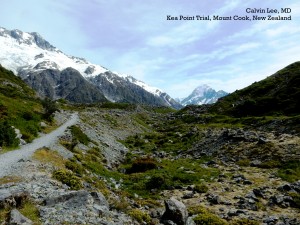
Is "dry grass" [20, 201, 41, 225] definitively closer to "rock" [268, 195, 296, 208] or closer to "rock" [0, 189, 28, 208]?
"rock" [0, 189, 28, 208]

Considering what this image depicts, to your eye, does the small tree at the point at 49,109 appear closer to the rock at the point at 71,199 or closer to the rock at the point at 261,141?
the rock at the point at 261,141

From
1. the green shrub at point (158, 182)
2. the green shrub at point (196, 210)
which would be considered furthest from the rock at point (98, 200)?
the green shrub at point (158, 182)

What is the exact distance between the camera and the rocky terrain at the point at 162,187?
19.0 meters

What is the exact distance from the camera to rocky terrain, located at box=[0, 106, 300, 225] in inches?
746

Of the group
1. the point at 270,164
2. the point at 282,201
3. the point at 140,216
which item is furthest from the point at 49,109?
the point at 282,201

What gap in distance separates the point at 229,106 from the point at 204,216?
9685cm

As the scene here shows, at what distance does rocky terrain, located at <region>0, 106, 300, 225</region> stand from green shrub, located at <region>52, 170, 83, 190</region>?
0.27 feet

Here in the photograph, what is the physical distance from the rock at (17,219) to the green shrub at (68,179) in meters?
6.71

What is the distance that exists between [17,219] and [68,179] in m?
8.54

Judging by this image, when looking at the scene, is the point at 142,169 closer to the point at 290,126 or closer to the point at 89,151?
the point at 89,151

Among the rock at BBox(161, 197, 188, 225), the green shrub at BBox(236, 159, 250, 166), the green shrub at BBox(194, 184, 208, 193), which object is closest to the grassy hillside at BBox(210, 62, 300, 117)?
the green shrub at BBox(236, 159, 250, 166)

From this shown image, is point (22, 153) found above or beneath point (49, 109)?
beneath

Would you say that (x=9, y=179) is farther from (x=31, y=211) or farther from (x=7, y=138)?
(x=7, y=138)

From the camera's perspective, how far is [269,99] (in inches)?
3836
